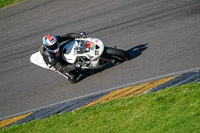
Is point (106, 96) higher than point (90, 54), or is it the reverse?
point (90, 54)

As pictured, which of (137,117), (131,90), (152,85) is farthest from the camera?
(131,90)

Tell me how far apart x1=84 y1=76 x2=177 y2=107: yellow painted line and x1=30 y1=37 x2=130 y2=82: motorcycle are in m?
1.27

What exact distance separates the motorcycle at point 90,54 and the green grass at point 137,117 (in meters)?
1.92

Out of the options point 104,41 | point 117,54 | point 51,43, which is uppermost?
point 51,43

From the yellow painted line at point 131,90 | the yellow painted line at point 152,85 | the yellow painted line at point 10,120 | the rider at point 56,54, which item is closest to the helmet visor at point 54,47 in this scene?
the rider at point 56,54

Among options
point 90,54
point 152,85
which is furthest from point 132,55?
point 152,85

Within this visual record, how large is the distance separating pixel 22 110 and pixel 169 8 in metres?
6.54

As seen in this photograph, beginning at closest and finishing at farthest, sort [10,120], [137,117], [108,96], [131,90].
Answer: [137,117] → [131,90] → [108,96] → [10,120]

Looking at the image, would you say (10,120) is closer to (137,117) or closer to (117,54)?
(117,54)

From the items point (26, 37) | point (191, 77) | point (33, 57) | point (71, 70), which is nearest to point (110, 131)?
point (191, 77)

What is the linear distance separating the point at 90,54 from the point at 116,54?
0.77m

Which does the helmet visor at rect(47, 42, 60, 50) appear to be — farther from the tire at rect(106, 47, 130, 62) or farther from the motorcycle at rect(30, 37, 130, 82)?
the tire at rect(106, 47, 130, 62)

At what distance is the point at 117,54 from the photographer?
10703 mm

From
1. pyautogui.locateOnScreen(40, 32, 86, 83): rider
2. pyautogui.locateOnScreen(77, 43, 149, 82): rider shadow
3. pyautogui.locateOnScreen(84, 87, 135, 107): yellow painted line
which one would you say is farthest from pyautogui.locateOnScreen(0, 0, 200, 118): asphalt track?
pyautogui.locateOnScreen(40, 32, 86, 83): rider
